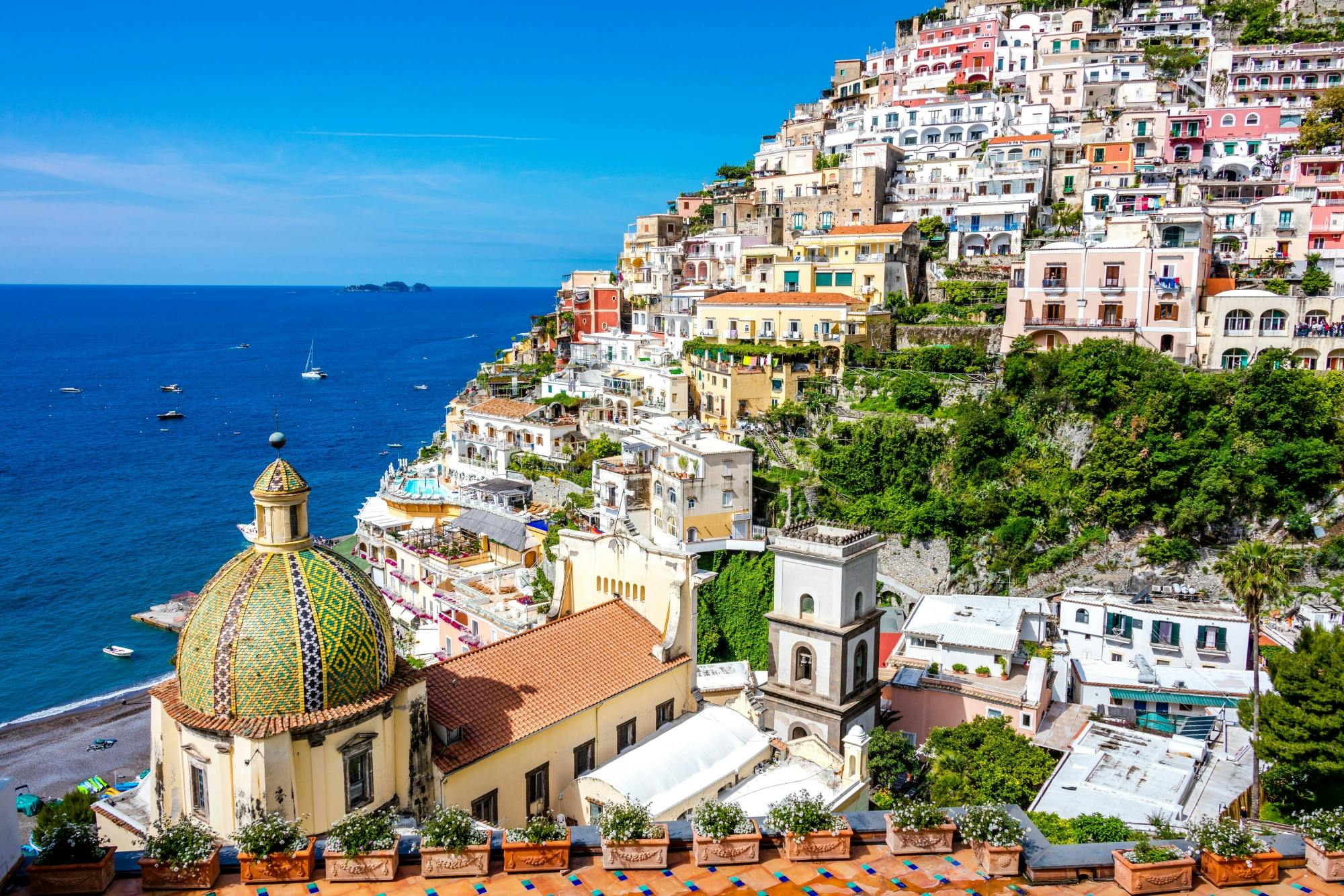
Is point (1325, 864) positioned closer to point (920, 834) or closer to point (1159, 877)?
point (1159, 877)

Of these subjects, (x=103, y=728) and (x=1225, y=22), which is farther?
(x=1225, y=22)

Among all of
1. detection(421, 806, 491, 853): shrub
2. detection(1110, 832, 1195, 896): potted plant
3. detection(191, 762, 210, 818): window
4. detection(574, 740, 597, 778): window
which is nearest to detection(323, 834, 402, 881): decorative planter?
detection(421, 806, 491, 853): shrub

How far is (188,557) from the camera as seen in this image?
5844cm

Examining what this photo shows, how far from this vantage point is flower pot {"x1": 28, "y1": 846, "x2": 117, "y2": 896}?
10188mm

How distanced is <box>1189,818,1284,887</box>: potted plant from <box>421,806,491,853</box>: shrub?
8305mm

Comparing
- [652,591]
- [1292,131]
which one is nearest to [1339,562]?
[652,591]

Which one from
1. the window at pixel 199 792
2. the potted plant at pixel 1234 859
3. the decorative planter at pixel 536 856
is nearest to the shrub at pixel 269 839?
the decorative planter at pixel 536 856

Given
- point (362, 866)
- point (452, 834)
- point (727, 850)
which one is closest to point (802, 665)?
point (727, 850)

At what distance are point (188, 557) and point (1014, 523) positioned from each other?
1908 inches

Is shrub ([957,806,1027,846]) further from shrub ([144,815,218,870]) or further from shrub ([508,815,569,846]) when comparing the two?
shrub ([144,815,218,870])

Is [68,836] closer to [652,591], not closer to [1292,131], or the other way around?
[652,591]

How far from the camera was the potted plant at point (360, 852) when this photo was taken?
10.7 m

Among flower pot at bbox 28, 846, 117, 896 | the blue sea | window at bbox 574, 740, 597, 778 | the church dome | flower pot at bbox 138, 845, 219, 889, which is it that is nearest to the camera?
flower pot at bbox 28, 846, 117, 896

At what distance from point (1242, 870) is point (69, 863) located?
13.0 meters
